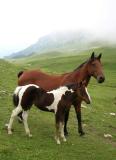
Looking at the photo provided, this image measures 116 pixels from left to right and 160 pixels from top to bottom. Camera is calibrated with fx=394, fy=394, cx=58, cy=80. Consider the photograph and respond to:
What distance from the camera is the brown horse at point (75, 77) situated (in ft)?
53.2

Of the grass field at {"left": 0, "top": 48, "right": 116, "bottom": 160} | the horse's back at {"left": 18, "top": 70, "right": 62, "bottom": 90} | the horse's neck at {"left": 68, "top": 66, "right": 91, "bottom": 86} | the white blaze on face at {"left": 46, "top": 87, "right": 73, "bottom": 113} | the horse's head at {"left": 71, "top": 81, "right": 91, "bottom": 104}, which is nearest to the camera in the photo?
the grass field at {"left": 0, "top": 48, "right": 116, "bottom": 160}

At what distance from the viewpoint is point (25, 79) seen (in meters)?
17.9

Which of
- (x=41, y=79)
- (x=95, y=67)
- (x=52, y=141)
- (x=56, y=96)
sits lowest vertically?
(x=52, y=141)

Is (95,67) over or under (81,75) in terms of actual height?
over

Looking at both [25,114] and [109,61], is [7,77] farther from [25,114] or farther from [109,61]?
[109,61]

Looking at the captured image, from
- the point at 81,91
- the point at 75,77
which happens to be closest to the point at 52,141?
the point at 81,91

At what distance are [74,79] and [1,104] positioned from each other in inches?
263

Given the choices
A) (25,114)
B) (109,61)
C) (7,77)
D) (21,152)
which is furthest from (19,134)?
(109,61)

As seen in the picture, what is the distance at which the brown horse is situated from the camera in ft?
53.2

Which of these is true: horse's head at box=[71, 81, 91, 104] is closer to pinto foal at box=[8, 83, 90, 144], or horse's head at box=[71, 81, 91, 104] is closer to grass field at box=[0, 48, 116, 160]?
pinto foal at box=[8, 83, 90, 144]

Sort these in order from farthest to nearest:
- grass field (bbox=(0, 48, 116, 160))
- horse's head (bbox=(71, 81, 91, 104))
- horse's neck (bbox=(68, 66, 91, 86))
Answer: horse's neck (bbox=(68, 66, 91, 86)) < horse's head (bbox=(71, 81, 91, 104)) < grass field (bbox=(0, 48, 116, 160))

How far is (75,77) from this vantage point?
1662cm

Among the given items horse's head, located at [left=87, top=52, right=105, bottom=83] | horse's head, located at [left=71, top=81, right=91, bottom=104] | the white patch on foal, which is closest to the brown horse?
horse's head, located at [left=87, top=52, right=105, bottom=83]

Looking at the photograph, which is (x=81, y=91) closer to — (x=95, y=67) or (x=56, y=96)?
(x=56, y=96)
